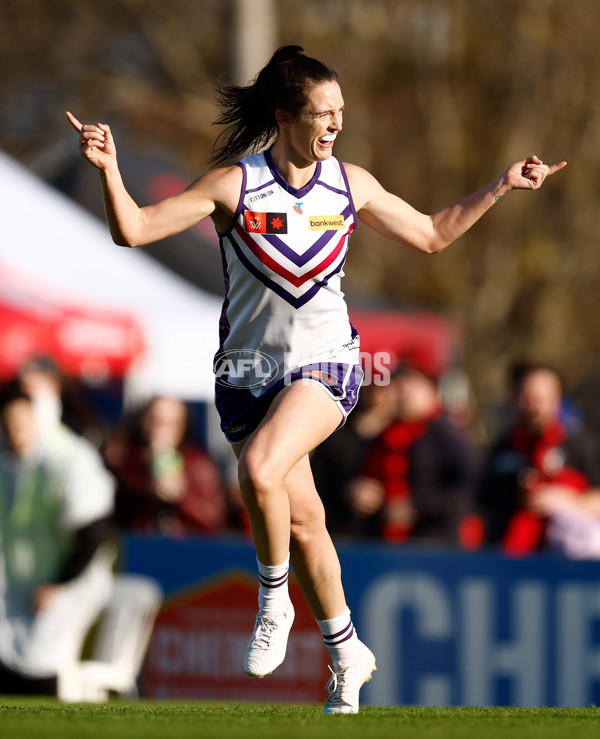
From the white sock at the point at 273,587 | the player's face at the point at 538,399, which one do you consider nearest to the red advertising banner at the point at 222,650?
the player's face at the point at 538,399

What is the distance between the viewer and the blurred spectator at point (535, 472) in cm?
817

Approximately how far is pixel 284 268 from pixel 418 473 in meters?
3.58

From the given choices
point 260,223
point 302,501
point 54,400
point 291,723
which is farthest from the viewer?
point 54,400

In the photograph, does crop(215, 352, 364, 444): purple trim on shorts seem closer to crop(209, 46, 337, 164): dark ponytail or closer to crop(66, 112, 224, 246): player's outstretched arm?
crop(66, 112, 224, 246): player's outstretched arm

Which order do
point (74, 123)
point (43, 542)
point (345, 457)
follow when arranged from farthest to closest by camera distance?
point (345, 457) → point (43, 542) → point (74, 123)

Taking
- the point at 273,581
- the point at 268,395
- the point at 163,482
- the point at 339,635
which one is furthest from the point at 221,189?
the point at 163,482

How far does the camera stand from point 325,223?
16.6 ft

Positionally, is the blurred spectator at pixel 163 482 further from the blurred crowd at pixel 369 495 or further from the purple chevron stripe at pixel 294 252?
the purple chevron stripe at pixel 294 252

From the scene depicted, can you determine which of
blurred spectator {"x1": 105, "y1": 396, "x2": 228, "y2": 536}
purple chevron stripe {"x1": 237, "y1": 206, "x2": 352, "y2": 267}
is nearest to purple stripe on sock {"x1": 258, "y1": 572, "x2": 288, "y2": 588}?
purple chevron stripe {"x1": 237, "y1": 206, "x2": 352, "y2": 267}

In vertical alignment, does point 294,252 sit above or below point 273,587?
above

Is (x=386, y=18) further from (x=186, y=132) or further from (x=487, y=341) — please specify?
(x=487, y=341)

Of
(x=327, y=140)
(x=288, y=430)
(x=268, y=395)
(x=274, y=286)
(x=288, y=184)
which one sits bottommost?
(x=288, y=430)

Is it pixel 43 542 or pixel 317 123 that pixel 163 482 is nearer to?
pixel 43 542

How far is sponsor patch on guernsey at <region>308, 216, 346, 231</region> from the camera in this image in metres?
5.04
